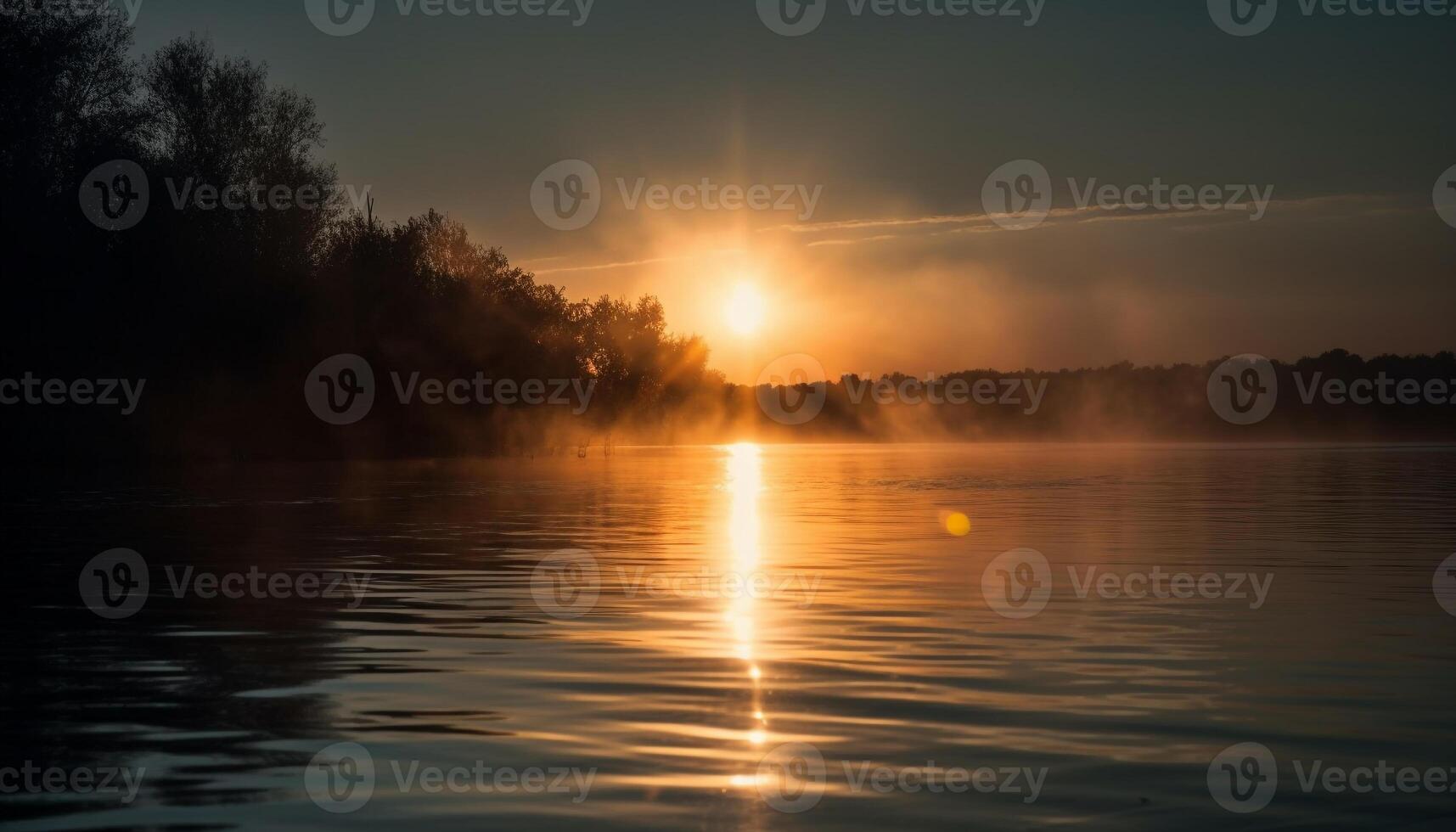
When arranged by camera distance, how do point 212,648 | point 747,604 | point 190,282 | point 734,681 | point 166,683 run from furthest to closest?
point 190,282 < point 747,604 < point 212,648 < point 734,681 < point 166,683

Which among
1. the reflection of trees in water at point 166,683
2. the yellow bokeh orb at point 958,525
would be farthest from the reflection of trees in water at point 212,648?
the yellow bokeh orb at point 958,525

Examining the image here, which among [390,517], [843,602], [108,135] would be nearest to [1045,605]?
[843,602]

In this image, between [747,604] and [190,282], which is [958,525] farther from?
[190,282]

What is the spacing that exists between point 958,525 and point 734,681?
79.6 feet

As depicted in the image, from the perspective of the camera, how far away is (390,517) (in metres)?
40.0

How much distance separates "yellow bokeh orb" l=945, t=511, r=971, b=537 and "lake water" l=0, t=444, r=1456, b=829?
112 cm

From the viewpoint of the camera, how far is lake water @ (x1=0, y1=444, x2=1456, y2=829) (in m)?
8.83

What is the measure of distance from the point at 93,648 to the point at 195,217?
208ft

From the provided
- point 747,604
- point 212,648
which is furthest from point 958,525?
point 212,648

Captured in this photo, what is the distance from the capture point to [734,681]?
1332 cm

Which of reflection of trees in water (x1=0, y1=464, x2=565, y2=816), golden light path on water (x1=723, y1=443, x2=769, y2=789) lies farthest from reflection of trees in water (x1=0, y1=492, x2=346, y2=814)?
golden light path on water (x1=723, y1=443, x2=769, y2=789)

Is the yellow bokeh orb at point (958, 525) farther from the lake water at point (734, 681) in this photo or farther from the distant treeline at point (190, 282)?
the distant treeline at point (190, 282)

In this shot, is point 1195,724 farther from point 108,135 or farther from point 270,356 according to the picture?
point 270,356

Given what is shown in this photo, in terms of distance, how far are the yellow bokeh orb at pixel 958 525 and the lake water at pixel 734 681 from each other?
112cm
